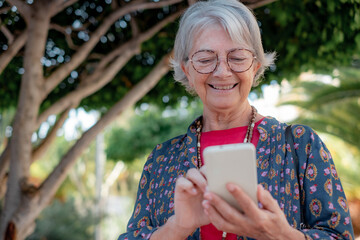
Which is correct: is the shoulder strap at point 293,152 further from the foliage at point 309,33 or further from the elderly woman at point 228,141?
the foliage at point 309,33

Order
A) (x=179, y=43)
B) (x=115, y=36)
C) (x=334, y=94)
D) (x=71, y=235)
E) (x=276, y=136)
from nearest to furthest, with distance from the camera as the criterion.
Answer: (x=276, y=136) < (x=179, y=43) < (x=115, y=36) < (x=334, y=94) < (x=71, y=235)

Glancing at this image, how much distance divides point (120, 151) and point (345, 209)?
44.1ft

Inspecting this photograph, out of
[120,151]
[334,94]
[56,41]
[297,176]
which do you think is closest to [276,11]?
[56,41]

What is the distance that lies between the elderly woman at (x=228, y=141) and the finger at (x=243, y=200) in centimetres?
4

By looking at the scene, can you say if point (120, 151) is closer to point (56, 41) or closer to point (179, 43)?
point (56, 41)

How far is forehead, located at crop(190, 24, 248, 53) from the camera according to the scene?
174cm

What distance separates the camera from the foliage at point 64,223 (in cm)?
1078

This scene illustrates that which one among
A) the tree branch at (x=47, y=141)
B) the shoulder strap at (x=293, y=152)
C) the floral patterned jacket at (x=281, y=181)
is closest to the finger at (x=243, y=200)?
the floral patterned jacket at (x=281, y=181)

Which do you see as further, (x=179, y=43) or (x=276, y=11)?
(x=276, y=11)

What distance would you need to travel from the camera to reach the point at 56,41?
16.8ft

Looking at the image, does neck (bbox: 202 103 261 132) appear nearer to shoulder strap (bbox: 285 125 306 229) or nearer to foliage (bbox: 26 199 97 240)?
shoulder strap (bbox: 285 125 306 229)

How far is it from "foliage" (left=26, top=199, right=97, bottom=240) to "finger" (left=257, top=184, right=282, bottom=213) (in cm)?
989

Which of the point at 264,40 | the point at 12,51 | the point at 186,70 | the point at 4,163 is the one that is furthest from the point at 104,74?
the point at 186,70

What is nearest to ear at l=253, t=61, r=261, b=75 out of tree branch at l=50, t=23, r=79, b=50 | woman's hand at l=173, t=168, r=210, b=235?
woman's hand at l=173, t=168, r=210, b=235
